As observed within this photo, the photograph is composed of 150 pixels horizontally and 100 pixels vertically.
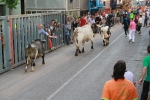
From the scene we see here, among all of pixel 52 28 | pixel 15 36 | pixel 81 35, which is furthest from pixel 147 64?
pixel 52 28

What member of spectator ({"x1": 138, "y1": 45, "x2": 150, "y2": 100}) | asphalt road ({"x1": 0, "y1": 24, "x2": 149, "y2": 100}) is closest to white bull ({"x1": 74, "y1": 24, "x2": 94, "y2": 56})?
asphalt road ({"x1": 0, "y1": 24, "x2": 149, "y2": 100})

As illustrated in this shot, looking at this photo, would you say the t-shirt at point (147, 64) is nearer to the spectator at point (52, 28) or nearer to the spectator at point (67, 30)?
the spectator at point (52, 28)

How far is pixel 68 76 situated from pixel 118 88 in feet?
22.0

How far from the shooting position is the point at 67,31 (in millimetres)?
20625

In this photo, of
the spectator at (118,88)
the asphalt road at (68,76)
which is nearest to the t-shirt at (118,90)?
the spectator at (118,88)

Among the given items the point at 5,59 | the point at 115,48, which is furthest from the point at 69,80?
the point at 115,48

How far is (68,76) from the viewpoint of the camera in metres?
11.5

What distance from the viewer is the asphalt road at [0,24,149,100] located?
30.3 feet

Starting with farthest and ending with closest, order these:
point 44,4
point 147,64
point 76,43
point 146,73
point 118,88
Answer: point 44,4 → point 76,43 → point 146,73 → point 147,64 → point 118,88

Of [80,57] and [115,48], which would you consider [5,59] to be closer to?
[80,57]

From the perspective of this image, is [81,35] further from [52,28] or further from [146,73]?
[146,73]

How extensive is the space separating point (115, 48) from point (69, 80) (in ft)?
26.1

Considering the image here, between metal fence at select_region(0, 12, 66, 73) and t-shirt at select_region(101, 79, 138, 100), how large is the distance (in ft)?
26.8

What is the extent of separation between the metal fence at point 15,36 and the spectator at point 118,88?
8.16m
